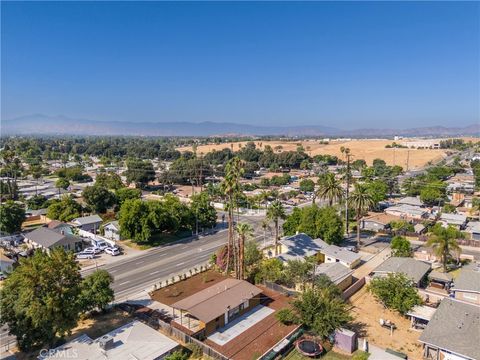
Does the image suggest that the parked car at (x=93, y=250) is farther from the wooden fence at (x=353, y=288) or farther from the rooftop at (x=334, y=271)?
the wooden fence at (x=353, y=288)

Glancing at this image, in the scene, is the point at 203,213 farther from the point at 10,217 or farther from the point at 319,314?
the point at 319,314

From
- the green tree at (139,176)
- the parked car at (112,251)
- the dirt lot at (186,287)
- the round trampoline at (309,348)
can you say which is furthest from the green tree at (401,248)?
the green tree at (139,176)

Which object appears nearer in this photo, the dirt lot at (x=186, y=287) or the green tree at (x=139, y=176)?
the dirt lot at (x=186, y=287)

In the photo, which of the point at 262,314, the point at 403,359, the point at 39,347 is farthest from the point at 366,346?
the point at 39,347

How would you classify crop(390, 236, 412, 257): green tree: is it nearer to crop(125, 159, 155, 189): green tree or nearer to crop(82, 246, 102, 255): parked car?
crop(82, 246, 102, 255): parked car

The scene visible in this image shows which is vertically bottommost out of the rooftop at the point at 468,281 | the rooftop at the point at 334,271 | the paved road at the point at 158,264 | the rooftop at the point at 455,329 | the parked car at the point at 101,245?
the paved road at the point at 158,264

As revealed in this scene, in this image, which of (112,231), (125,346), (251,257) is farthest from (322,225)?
(112,231)

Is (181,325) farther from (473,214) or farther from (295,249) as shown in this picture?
(473,214)
